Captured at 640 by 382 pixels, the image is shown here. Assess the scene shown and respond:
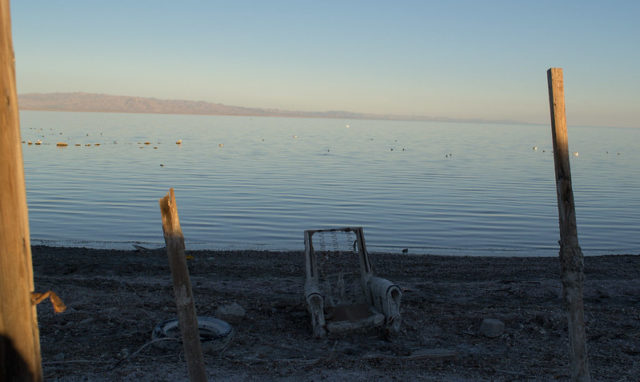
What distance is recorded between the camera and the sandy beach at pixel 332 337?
6406 mm

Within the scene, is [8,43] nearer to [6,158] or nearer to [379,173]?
[6,158]

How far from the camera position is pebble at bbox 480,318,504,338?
7605mm

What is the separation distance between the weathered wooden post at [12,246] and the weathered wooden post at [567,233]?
4.09 metres

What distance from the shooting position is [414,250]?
16.3 m

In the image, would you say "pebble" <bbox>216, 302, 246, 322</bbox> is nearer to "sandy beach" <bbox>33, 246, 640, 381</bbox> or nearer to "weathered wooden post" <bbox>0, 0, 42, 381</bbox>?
"sandy beach" <bbox>33, 246, 640, 381</bbox>

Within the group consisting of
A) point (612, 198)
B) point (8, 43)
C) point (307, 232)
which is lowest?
point (612, 198)

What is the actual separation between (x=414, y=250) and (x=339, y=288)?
779cm

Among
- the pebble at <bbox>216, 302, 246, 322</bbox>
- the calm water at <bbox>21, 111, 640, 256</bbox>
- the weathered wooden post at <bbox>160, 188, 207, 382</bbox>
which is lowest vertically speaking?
the calm water at <bbox>21, 111, 640, 256</bbox>

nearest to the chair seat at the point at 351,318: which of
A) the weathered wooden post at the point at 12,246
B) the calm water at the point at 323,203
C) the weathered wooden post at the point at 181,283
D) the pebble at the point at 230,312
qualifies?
the pebble at the point at 230,312

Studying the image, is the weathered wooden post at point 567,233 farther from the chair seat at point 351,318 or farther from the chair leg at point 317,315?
the chair leg at point 317,315

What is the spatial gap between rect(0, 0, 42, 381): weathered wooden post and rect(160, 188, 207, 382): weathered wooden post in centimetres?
103

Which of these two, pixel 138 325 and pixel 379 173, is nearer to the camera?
pixel 138 325

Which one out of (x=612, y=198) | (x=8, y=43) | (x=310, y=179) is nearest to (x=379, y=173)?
(x=310, y=179)

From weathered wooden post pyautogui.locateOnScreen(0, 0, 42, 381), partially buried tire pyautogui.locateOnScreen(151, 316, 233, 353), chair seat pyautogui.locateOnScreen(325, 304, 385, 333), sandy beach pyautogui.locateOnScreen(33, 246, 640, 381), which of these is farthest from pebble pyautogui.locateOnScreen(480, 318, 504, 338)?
weathered wooden post pyautogui.locateOnScreen(0, 0, 42, 381)
